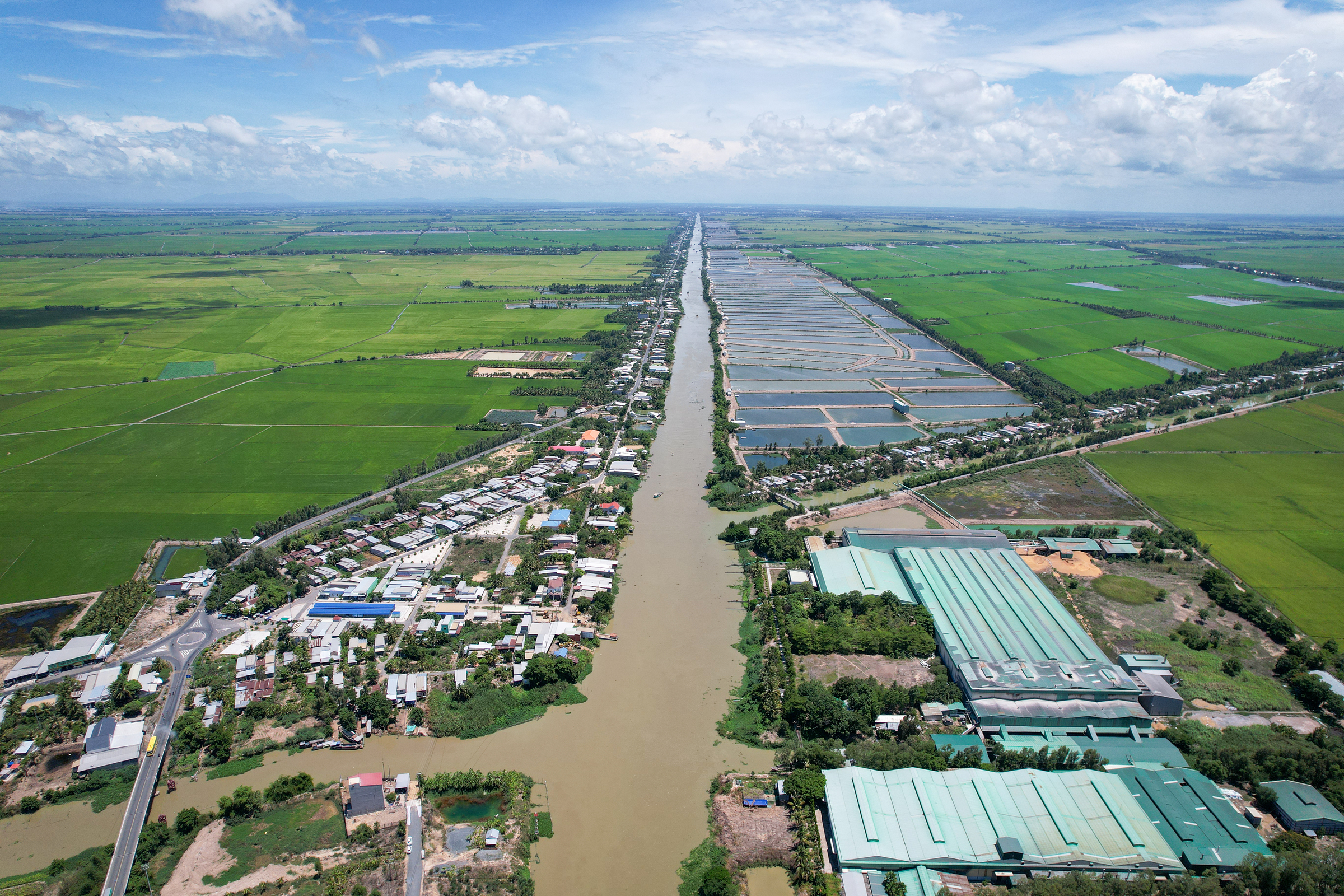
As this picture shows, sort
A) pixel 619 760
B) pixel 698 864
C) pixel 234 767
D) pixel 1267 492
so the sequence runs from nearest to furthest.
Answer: pixel 698 864 < pixel 234 767 < pixel 619 760 < pixel 1267 492

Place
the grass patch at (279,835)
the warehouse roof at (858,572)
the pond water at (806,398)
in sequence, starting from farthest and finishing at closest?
1. the pond water at (806,398)
2. the warehouse roof at (858,572)
3. the grass patch at (279,835)

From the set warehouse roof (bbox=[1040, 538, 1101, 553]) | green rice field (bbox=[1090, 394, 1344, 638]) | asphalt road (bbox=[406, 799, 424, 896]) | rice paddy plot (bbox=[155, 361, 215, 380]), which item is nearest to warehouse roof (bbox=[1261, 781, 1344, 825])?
green rice field (bbox=[1090, 394, 1344, 638])

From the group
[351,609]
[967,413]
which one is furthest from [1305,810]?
Result: [967,413]

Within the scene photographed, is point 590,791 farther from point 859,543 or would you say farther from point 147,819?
point 859,543

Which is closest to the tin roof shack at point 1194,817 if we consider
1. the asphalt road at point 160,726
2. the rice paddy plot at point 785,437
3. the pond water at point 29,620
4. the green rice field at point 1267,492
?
the green rice field at point 1267,492

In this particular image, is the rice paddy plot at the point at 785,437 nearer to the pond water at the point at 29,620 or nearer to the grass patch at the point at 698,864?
the grass patch at the point at 698,864

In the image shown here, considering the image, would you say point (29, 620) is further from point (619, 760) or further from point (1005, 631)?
point (1005, 631)
